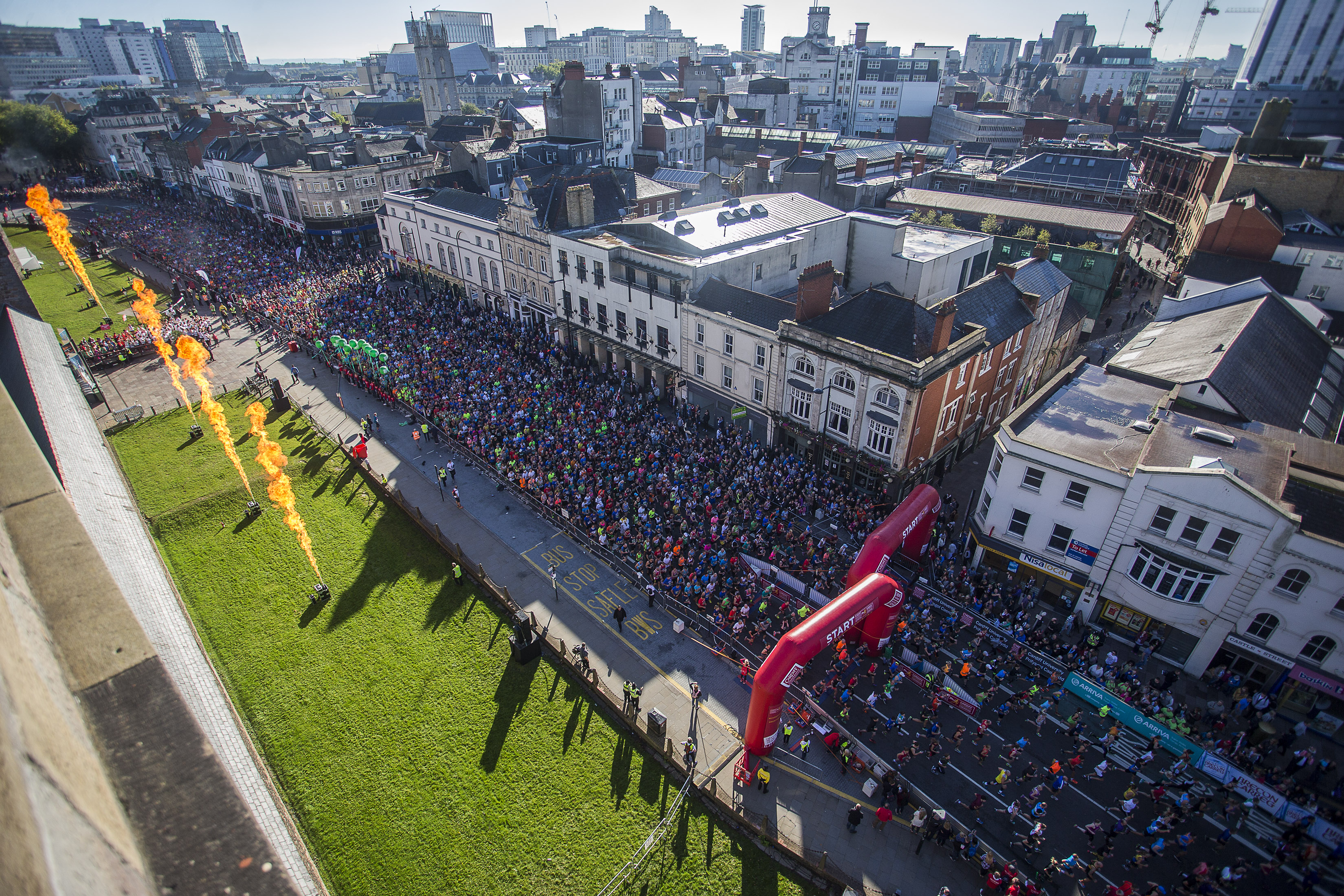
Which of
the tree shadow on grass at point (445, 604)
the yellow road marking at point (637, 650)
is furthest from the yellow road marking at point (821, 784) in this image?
the tree shadow on grass at point (445, 604)

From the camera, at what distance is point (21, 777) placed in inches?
136

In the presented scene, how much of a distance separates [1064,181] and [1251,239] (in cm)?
2042

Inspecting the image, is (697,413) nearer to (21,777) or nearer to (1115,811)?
(1115,811)

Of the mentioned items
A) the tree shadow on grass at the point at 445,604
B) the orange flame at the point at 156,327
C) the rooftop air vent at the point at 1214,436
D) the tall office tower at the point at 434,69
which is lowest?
the tree shadow on grass at the point at 445,604

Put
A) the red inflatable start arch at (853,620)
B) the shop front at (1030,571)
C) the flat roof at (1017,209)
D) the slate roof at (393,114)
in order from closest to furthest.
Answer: the red inflatable start arch at (853,620) < the shop front at (1030,571) < the flat roof at (1017,209) < the slate roof at (393,114)

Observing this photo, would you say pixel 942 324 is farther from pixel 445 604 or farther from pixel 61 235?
pixel 61 235

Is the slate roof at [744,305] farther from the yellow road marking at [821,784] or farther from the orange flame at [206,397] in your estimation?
the orange flame at [206,397]

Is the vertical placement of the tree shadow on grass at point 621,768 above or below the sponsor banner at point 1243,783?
below

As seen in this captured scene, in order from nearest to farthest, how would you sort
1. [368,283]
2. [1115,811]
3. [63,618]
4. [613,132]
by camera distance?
1. [63,618]
2. [1115,811]
3. [368,283]
4. [613,132]

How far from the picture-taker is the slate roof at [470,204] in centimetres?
5912

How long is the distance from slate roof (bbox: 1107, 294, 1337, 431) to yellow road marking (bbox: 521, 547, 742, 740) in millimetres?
28600

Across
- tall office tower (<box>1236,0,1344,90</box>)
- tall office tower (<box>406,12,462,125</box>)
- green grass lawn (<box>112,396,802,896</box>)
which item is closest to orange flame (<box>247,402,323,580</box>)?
green grass lawn (<box>112,396,802,896</box>)

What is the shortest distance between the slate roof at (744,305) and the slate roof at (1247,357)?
19977mm

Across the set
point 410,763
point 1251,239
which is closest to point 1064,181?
point 1251,239
